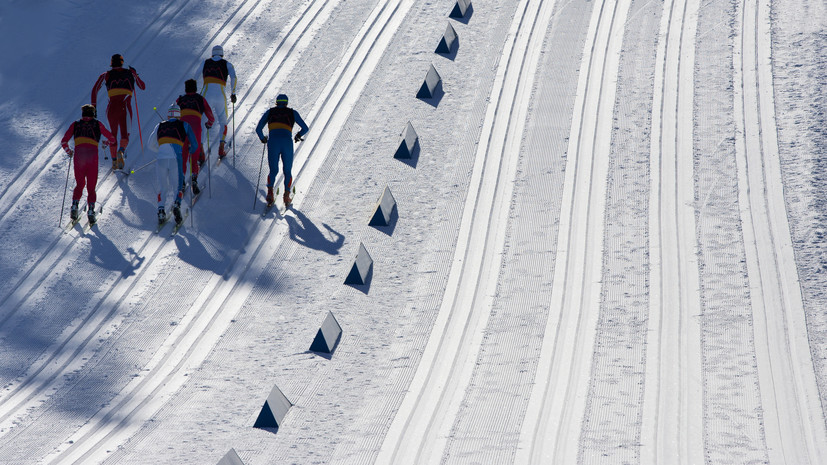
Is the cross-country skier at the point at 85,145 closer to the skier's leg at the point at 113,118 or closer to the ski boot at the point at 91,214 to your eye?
the ski boot at the point at 91,214

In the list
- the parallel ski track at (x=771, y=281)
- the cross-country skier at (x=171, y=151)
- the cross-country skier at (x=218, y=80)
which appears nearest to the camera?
the parallel ski track at (x=771, y=281)

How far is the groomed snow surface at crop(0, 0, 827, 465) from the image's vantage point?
28.2 ft

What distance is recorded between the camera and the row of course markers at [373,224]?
854 centimetres

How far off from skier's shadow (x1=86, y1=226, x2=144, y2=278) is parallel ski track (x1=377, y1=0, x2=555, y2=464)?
382cm

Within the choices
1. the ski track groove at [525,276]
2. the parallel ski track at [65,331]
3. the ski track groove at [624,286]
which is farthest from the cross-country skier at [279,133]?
the ski track groove at [624,286]

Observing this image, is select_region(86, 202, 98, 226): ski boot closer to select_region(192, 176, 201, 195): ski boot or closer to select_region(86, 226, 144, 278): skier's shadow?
select_region(86, 226, 144, 278): skier's shadow

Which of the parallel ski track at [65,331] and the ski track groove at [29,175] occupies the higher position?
the ski track groove at [29,175]

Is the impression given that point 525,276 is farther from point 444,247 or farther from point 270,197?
point 270,197

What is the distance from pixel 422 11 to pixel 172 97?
5.16 metres

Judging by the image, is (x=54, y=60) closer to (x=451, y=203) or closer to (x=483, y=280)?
(x=451, y=203)

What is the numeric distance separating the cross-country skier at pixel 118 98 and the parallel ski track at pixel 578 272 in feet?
20.1

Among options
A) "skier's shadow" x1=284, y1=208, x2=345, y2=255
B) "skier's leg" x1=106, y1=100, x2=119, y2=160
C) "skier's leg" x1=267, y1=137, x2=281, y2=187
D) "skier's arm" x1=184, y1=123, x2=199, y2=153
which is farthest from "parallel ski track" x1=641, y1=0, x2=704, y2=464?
"skier's leg" x1=106, y1=100, x2=119, y2=160

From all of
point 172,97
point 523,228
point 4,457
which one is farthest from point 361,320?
point 172,97

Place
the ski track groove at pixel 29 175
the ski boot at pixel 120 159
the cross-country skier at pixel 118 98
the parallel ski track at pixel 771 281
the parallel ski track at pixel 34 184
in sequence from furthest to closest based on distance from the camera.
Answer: the ski boot at pixel 120 159 < the cross-country skier at pixel 118 98 < the ski track groove at pixel 29 175 < the parallel ski track at pixel 34 184 < the parallel ski track at pixel 771 281
